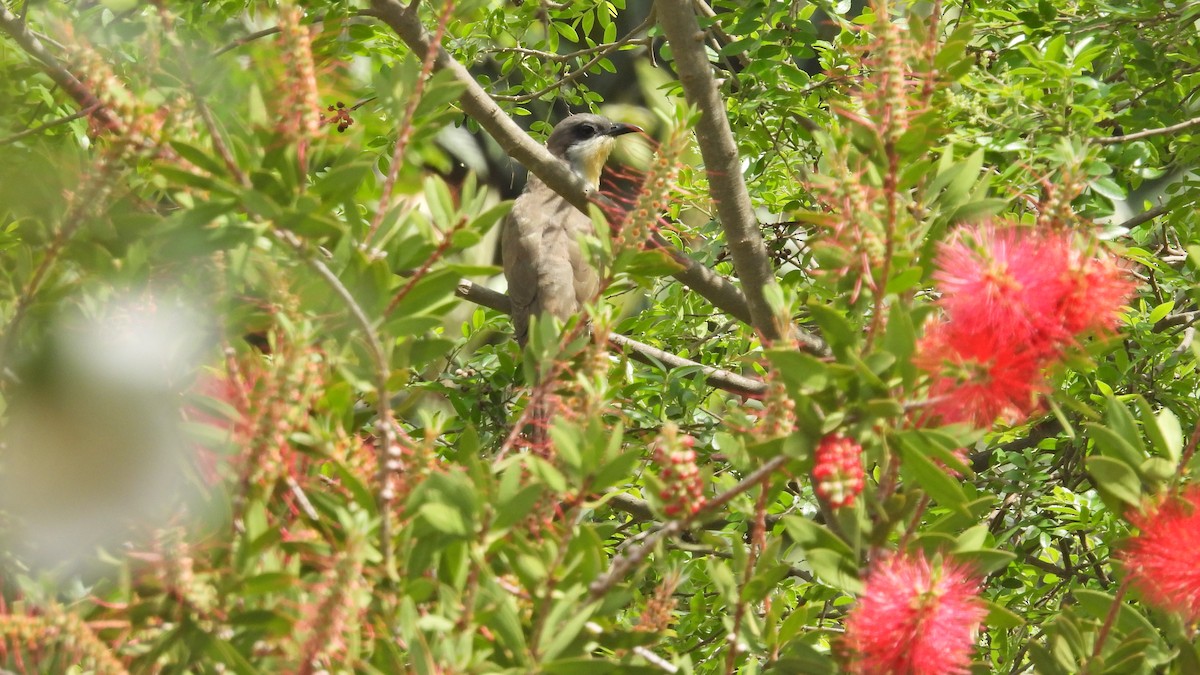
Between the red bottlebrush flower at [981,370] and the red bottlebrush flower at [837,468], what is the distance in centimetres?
10

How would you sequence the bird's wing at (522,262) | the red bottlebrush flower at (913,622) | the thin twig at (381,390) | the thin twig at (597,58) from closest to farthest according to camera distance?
the thin twig at (381,390), the red bottlebrush flower at (913,622), the thin twig at (597,58), the bird's wing at (522,262)

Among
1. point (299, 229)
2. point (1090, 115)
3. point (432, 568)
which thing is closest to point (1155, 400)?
→ point (1090, 115)

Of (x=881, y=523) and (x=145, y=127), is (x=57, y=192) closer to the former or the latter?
(x=145, y=127)

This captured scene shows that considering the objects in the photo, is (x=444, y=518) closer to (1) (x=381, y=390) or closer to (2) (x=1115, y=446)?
(1) (x=381, y=390)

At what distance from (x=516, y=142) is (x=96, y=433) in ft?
6.04

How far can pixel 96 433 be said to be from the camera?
1.45 meters

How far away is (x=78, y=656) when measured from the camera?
108 centimetres

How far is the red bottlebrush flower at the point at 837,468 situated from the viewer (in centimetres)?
123

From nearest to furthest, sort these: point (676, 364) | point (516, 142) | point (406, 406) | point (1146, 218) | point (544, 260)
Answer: point (406, 406), point (516, 142), point (1146, 218), point (676, 364), point (544, 260)

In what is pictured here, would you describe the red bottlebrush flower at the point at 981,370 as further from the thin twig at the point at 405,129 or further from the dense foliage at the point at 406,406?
the thin twig at the point at 405,129

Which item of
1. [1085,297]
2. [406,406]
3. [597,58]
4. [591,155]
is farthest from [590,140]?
[1085,297]

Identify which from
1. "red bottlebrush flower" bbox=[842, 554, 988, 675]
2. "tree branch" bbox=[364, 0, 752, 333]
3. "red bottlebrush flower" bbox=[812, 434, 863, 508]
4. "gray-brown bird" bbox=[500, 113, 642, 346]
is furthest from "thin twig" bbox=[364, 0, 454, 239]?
"gray-brown bird" bbox=[500, 113, 642, 346]

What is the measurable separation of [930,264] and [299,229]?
785 mm

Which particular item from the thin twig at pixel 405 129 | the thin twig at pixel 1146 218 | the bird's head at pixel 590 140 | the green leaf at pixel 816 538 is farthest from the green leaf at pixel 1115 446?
the bird's head at pixel 590 140
